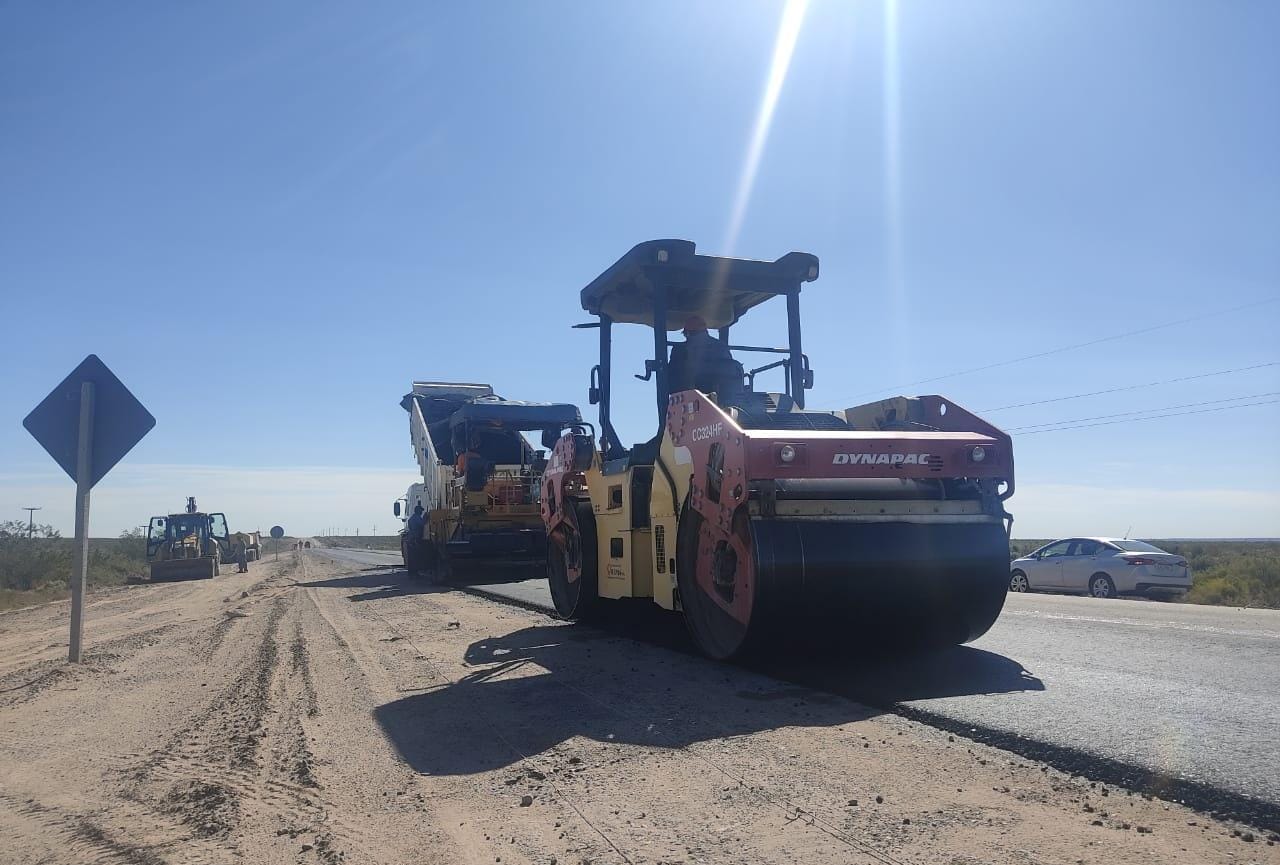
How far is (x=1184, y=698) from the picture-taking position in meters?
5.29

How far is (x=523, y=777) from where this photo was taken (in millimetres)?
4266

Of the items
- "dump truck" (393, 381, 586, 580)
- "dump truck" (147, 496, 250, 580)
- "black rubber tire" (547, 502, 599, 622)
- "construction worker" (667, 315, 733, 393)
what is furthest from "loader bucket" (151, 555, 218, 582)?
"construction worker" (667, 315, 733, 393)

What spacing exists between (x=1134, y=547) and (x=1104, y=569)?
640 millimetres

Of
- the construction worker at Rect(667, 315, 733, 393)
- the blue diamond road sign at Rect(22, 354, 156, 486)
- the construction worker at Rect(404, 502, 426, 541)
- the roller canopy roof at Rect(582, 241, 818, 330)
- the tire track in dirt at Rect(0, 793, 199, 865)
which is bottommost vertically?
the tire track in dirt at Rect(0, 793, 199, 865)

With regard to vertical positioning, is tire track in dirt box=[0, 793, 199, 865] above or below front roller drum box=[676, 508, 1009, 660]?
below

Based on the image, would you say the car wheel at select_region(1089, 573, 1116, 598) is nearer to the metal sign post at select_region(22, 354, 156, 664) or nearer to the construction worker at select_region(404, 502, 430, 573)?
the construction worker at select_region(404, 502, 430, 573)

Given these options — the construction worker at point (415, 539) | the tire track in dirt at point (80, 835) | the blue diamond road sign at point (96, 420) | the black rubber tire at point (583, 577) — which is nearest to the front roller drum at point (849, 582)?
the black rubber tire at point (583, 577)

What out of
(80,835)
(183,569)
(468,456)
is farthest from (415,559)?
(80,835)

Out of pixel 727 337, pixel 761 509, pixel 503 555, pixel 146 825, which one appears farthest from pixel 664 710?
pixel 503 555

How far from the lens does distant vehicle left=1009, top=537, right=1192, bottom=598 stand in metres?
15.4

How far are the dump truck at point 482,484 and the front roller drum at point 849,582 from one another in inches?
463

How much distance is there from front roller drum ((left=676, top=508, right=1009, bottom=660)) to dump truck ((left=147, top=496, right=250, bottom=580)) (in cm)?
2763

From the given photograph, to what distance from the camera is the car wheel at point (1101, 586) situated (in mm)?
15898

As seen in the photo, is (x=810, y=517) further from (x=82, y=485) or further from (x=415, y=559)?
(x=415, y=559)
